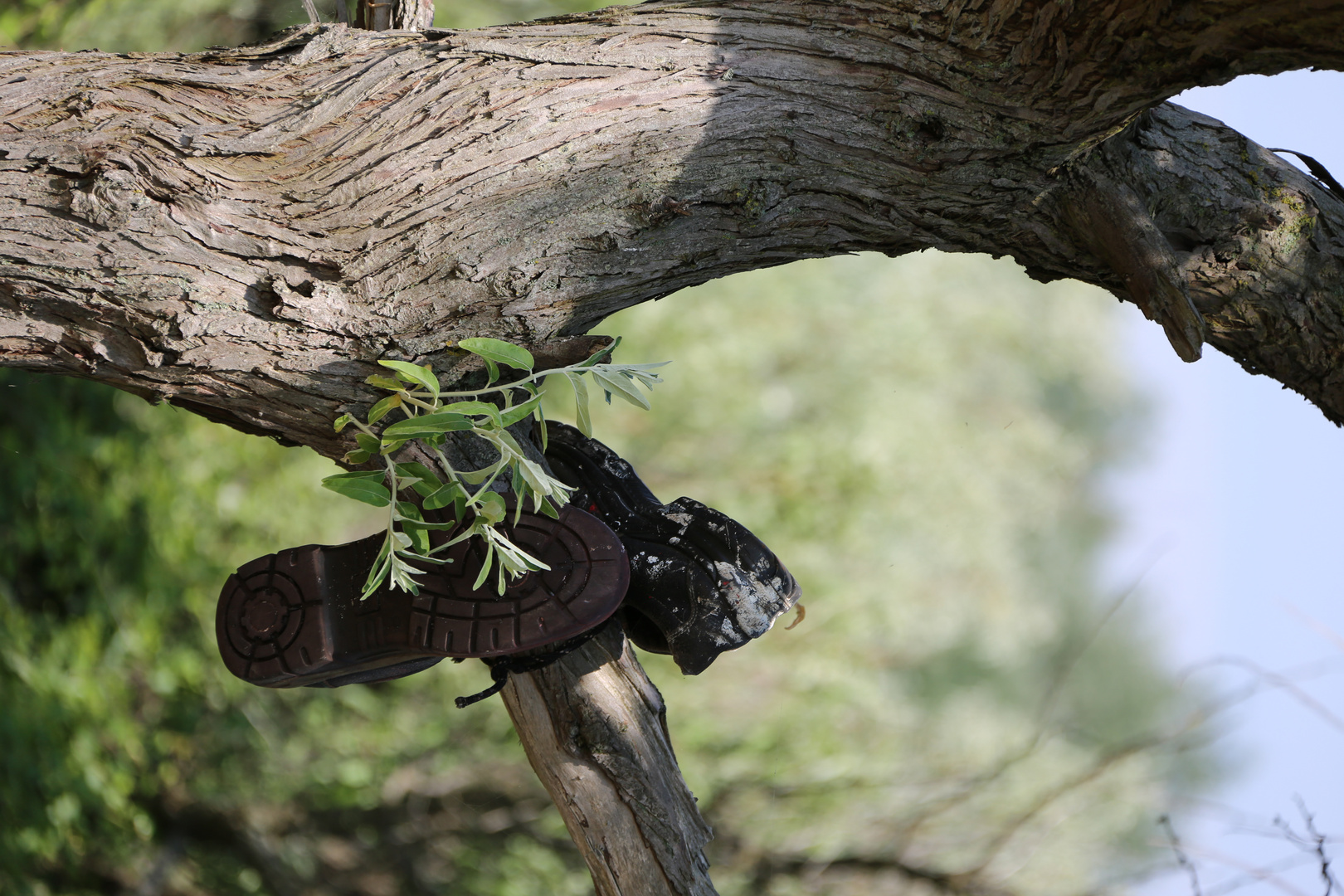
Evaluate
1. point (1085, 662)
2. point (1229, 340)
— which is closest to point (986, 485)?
point (1085, 662)

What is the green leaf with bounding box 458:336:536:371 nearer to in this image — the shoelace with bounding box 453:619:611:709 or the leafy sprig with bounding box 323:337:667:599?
the leafy sprig with bounding box 323:337:667:599

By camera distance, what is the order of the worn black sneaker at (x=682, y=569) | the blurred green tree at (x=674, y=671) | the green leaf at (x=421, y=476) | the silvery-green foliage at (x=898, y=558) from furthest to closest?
the silvery-green foliage at (x=898, y=558) < the blurred green tree at (x=674, y=671) < the worn black sneaker at (x=682, y=569) < the green leaf at (x=421, y=476)

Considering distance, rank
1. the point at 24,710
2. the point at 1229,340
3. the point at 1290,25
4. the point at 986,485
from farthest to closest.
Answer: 1. the point at 986,485
2. the point at 24,710
3. the point at 1229,340
4. the point at 1290,25

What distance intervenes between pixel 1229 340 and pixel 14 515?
3.91 m

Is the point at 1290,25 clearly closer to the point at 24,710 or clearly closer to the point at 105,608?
the point at 24,710

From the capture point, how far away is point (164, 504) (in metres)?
4.09

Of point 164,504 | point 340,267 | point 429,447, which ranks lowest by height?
point 429,447

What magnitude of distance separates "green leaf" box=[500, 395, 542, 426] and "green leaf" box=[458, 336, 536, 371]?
1.9 inches

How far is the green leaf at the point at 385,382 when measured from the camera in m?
1.37

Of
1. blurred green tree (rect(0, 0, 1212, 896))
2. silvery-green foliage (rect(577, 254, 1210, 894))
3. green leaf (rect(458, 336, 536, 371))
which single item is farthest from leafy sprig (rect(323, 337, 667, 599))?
silvery-green foliage (rect(577, 254, 1210, 894))

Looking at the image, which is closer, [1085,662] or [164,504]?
[164,504]

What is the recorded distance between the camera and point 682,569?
5.08 feet

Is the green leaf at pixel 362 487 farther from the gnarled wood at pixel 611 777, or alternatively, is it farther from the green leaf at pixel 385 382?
the gnarled wood at pixel 611 777

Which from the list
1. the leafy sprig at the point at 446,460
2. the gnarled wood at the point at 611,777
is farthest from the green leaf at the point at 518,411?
the gnarled wood at the point at 611,777
